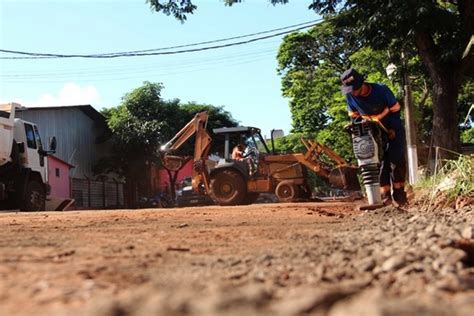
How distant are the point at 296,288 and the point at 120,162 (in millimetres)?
31302

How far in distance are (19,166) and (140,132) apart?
53.4ft

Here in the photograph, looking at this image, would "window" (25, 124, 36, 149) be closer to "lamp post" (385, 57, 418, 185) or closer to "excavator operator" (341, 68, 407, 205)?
"lamp post" (385, 57, 418, 185)

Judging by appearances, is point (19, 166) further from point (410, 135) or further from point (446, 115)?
point (446, 115)

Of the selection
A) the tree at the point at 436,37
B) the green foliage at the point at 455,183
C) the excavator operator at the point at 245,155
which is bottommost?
the green foliage at the point at 455,183

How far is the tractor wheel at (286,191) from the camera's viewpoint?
17.3 m

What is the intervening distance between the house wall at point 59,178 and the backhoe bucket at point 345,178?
14606 mm

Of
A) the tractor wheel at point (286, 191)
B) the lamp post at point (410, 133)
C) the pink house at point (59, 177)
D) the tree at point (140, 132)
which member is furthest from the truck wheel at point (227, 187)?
the tree at point (140, 132)

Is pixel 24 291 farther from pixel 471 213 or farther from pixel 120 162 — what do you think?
pixel 120 162

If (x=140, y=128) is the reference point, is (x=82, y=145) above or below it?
below

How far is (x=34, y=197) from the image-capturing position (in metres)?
16.4

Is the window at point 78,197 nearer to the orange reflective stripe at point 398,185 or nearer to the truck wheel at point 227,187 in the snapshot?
the truck wheel at point 227,187

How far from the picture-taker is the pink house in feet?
89.8

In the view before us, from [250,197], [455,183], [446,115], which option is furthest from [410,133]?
[455,183]

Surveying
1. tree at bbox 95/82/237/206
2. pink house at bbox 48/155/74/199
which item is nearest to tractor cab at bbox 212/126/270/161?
pink house at bbox 48/155/74/199
